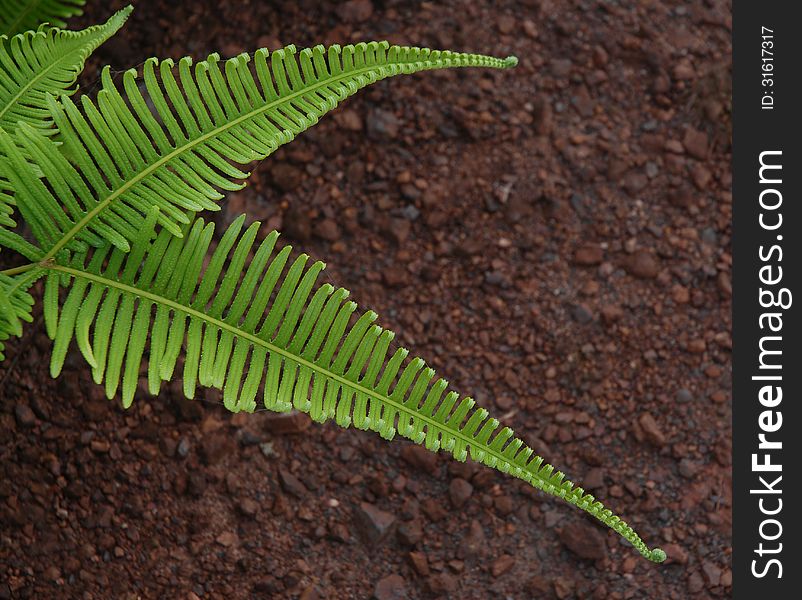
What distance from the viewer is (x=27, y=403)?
1818mm

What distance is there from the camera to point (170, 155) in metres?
1.31

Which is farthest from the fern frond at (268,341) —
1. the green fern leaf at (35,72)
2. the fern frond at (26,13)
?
the fern frond at (26,13)

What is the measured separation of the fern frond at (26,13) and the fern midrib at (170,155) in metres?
0.69

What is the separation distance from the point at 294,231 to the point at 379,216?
0.71 feet

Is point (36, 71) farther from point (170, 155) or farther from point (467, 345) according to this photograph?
point (467, 345)

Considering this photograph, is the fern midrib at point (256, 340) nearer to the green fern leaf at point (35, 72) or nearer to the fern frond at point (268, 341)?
the fern frond at point (268, 341)

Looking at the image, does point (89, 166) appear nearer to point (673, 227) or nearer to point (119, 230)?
point (119, 230)

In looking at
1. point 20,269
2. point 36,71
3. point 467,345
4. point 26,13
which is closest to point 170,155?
point 20,269

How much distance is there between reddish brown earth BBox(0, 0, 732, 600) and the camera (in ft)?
5.95

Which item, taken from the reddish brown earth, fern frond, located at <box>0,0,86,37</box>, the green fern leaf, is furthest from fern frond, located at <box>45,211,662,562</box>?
fern frond, located at <box>0,0,86,37</box>

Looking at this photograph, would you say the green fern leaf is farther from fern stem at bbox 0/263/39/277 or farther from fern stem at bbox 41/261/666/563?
fern stem at bbox 41/261/666/563

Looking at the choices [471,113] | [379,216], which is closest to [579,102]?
[471,113]

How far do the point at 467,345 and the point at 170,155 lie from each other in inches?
37.4

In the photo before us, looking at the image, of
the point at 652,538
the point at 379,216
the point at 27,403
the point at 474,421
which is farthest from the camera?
the point at 379,216
